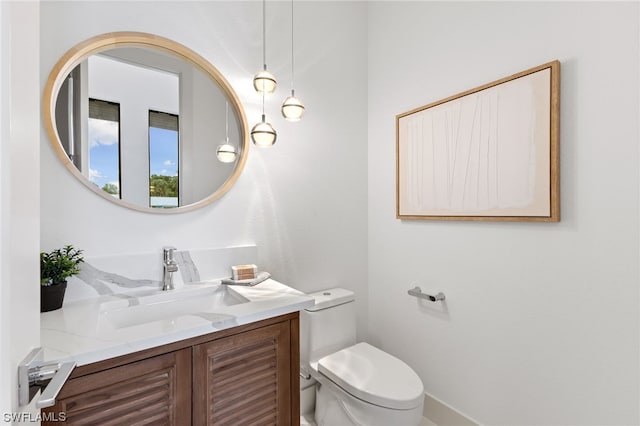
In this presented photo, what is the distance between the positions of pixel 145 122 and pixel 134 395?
1055 mm

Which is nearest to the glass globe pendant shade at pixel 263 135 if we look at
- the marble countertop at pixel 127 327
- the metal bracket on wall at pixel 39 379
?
the marble countertop at pixel 127 327

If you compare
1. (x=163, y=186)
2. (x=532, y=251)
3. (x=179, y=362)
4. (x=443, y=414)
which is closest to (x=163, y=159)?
(x=163, y=186)

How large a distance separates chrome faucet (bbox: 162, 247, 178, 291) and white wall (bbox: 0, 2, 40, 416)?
76 cm

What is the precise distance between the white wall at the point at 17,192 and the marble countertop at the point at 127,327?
0.87ft

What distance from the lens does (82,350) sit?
29.2 inches

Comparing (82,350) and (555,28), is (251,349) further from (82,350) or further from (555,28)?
(555,28)

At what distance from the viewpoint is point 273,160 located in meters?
1.66

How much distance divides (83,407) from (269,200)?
1.10m

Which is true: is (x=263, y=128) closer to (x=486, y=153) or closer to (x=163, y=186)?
(x=163, y=186)

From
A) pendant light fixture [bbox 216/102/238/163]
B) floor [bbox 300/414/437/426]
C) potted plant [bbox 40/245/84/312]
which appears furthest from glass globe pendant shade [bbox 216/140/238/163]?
floor [bbox 300/414/437/426]

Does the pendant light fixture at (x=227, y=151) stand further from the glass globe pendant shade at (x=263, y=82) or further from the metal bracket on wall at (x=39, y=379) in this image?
the metal bracket on wall at (x=39, y=379)

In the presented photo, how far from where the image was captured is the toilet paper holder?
1.62 metres

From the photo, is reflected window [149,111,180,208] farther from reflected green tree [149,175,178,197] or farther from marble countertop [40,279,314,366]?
marble countertop [40,279,314,366]

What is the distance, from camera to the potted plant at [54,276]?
1.00 m
